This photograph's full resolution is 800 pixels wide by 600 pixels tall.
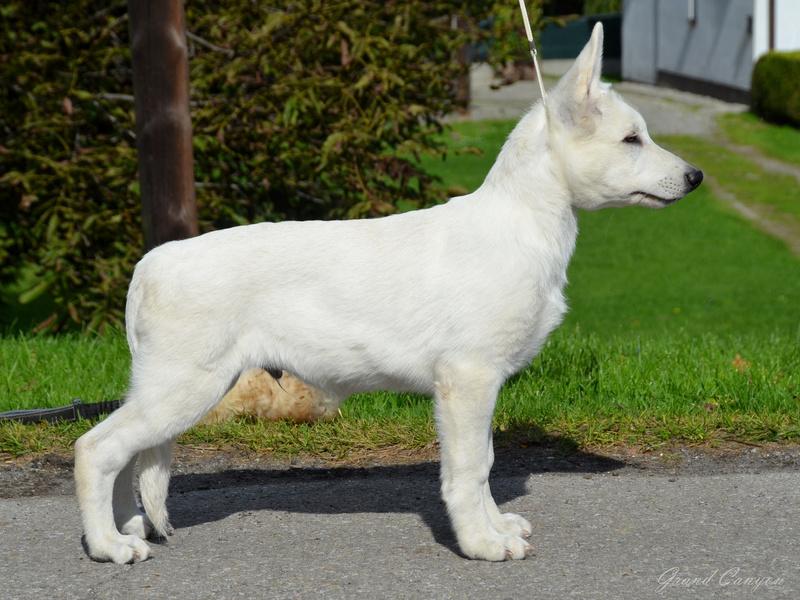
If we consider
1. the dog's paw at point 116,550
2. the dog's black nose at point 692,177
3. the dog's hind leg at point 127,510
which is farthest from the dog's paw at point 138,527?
the dog's black nose at point 692,177

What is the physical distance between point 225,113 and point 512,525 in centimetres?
461

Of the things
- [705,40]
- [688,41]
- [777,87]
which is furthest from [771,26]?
[688,41]

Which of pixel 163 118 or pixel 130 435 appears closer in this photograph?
pixel 130 435

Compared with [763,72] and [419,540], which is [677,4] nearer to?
[763,72]

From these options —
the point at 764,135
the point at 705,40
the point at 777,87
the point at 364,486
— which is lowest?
the point at 764,135

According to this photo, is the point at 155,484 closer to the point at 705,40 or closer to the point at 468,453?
the point at 468,453

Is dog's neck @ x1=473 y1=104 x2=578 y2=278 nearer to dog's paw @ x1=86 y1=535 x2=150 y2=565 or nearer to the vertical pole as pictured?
dog's paw @ x1=86 y1=535 x2=150 y2=565

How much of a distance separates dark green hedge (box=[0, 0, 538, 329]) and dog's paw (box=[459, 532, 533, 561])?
155 inches

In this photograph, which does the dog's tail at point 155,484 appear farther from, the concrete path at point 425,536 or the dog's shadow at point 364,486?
the dog's shadow at point 364,486

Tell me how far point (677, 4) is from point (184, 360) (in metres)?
30.6

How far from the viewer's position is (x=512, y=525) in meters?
4.40

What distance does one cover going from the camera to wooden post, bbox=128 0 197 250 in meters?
6.48

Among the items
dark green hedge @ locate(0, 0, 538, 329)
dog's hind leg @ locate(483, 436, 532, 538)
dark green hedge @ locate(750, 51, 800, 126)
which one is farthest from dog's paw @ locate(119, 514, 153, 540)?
dark green hedge @ locate(750, 51, 800, 126)

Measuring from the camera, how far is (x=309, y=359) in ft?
14.3
